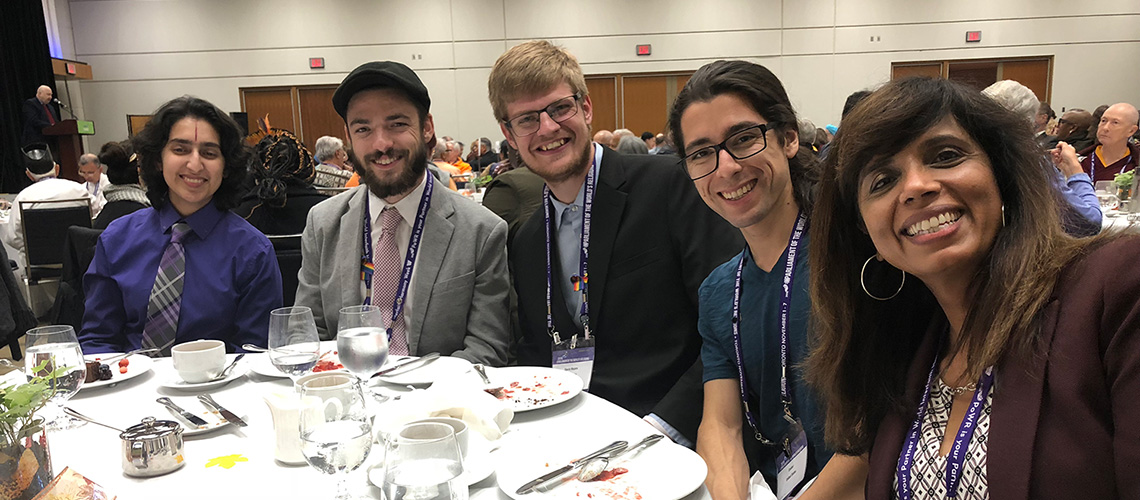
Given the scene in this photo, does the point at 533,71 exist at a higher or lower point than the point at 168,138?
higher

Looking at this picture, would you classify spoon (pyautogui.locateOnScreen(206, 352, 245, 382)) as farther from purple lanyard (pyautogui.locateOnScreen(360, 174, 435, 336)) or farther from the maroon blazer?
the maroon blazer

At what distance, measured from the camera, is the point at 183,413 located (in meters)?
1.39

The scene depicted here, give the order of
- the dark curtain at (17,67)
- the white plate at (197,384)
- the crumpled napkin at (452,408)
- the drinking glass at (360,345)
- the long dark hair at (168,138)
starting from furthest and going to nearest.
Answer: the dark curtain at (17,67)
the long dark hair at (168,138)
the white plate at (197,384)
the drinking glass at (360,345)
the crumpled napkin at (452,408)

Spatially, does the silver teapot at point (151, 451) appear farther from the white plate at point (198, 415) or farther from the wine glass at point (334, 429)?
the wine glass at point (334, 429)

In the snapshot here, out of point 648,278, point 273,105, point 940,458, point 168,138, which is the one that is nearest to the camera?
point 940,458

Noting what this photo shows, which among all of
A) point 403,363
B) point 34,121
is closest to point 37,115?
point 34,121

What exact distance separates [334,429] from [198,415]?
2.06 feet

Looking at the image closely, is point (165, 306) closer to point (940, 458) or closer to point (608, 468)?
point (608, 468)

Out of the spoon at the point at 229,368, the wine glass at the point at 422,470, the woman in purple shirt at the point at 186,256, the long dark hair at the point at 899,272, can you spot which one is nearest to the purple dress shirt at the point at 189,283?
the woman in purple shirt at the point at 186,256

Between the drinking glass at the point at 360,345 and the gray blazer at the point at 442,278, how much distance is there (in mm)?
749

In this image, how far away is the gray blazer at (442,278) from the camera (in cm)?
216

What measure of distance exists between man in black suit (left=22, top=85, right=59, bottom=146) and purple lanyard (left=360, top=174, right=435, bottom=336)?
13251 millimetres

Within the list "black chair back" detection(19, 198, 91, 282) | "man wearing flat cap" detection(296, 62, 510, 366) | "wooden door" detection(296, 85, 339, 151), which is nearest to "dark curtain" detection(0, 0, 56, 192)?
"wooden door" detection(296, 85, 339, 151)

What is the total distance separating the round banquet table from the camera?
1.11 meters
